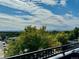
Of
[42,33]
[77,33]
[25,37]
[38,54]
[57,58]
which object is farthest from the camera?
[77,33]

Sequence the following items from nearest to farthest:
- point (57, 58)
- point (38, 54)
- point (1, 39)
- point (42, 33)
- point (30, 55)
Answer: point (57, 58) → point (30, 55) → point (38, 54) → point (42, 33) → point (1, 39)

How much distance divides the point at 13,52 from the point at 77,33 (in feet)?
118


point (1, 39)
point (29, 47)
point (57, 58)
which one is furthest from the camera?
point (1, 39)

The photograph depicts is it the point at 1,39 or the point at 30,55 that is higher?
the point at 30,55

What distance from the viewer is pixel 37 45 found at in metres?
40.8

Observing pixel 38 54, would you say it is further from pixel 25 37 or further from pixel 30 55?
pixel 25 37

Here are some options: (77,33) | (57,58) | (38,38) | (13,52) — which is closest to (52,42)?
(38,38)

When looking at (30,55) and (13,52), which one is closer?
(30,55)

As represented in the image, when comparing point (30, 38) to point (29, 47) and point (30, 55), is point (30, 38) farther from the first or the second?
point (30, 55)

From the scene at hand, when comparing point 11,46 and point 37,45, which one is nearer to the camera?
point 37,45

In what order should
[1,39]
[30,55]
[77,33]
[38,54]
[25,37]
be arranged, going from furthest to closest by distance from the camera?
[1,39] < [77,33] < [25,37] < [38,54] < [30,55]

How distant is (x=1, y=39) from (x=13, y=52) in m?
72.0

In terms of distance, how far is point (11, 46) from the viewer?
4378 cm

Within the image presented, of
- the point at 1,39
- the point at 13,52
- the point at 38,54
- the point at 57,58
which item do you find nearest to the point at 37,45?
the point at 13,52
